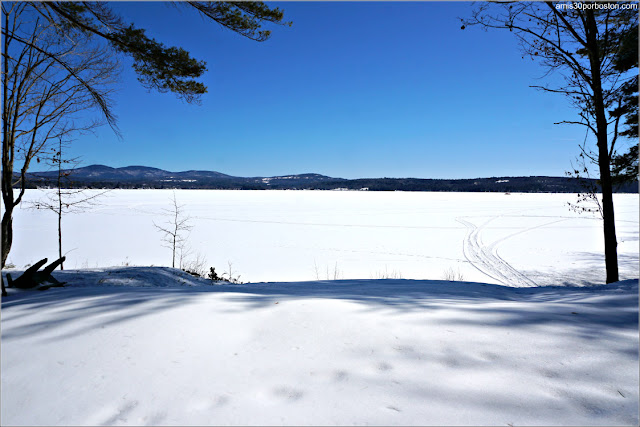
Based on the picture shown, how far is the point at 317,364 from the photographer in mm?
1516

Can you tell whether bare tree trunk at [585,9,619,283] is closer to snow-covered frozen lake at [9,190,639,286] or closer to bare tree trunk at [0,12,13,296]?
snow-covered frozen lake at [9,190,639,286]

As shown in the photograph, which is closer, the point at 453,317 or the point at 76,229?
the point at 453,317

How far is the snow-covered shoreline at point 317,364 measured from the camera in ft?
3.96

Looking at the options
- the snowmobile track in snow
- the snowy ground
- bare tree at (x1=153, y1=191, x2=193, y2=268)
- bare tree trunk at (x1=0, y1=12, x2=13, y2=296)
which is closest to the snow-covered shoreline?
the snowy ground

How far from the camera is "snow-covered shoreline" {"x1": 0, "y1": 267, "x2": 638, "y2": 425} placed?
121 centimetres

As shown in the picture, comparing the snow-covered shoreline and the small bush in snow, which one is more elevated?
the snow-covered shoreline

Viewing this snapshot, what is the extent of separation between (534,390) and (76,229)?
1092 inches

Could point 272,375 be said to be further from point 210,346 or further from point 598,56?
point 598,56

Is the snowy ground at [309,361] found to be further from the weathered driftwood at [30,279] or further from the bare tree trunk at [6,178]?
the bare tree trunk at [6,178]

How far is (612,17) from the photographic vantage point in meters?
6.06

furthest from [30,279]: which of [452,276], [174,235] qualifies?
[452,276]

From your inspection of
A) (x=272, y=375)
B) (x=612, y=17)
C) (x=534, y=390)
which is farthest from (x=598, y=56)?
(x=272, y=375)

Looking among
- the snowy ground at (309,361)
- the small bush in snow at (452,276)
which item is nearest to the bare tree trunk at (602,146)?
the small bush in snow at (452,276)

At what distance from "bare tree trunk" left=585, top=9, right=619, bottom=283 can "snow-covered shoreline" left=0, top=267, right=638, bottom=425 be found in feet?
17.1
